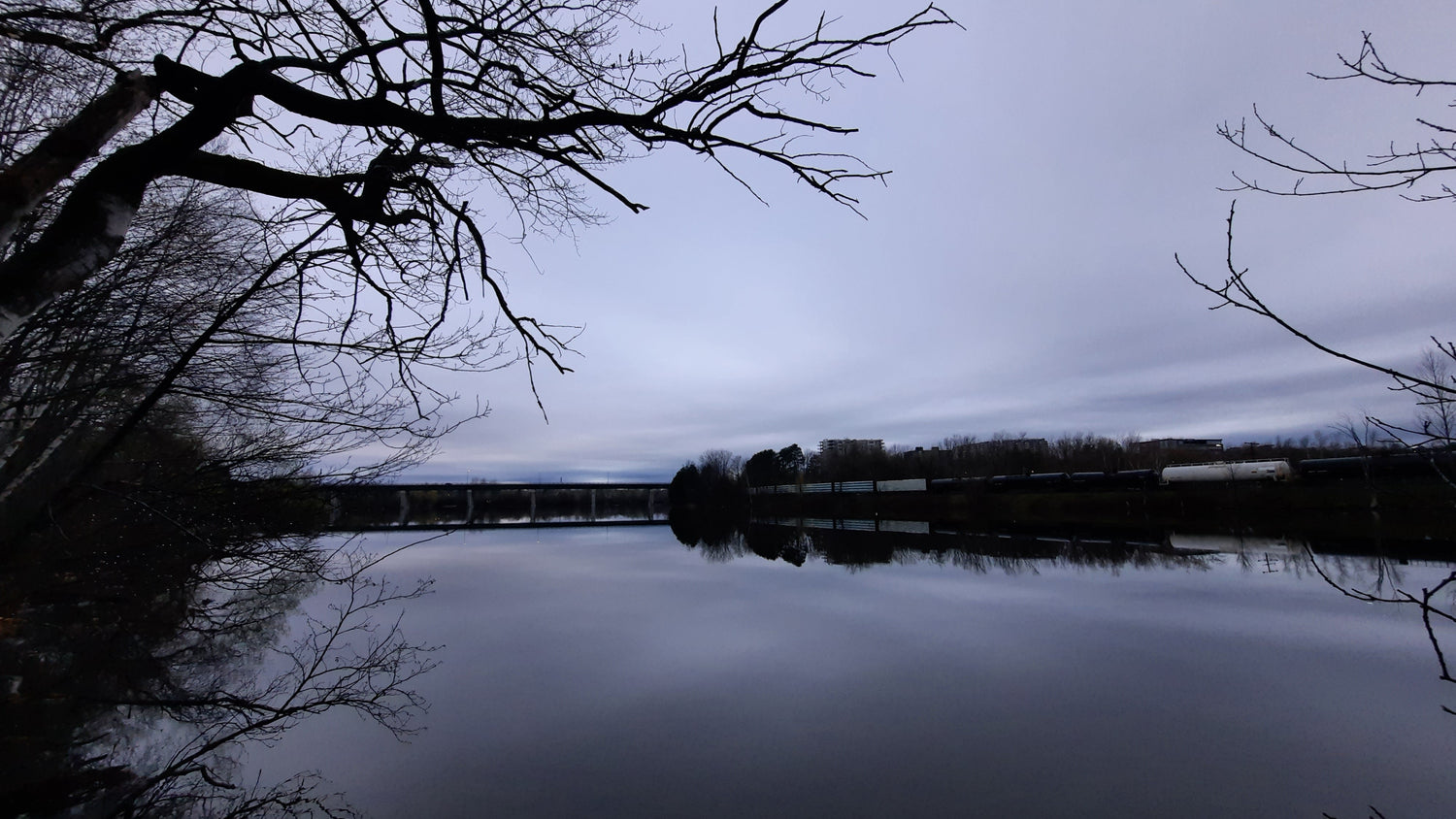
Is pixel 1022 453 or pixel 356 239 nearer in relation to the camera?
pixel 356 239

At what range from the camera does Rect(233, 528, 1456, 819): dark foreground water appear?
16.6ft

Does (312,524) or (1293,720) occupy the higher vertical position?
(312,524)

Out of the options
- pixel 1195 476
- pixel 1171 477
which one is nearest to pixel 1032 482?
pixel 1171 477

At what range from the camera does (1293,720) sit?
6371 mm

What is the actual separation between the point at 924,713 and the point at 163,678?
→ 28.5 feet

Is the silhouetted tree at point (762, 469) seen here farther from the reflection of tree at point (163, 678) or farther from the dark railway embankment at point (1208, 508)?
the reflection of tree at point (163, 678)

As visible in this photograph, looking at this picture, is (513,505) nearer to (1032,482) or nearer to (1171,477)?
(1032,482)

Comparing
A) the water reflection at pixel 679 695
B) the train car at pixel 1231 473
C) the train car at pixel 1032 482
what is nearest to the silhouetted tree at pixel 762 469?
the train car at pixel 1032 482

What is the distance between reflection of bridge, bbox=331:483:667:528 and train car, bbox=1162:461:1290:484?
43270 mm

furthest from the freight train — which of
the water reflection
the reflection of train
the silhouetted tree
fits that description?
the silhouetted tree

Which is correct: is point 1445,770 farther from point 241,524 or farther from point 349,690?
point 349,690

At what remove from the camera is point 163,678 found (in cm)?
760

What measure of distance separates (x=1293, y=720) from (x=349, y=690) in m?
10.1

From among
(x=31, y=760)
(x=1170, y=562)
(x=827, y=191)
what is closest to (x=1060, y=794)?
(x=827, y=191)
